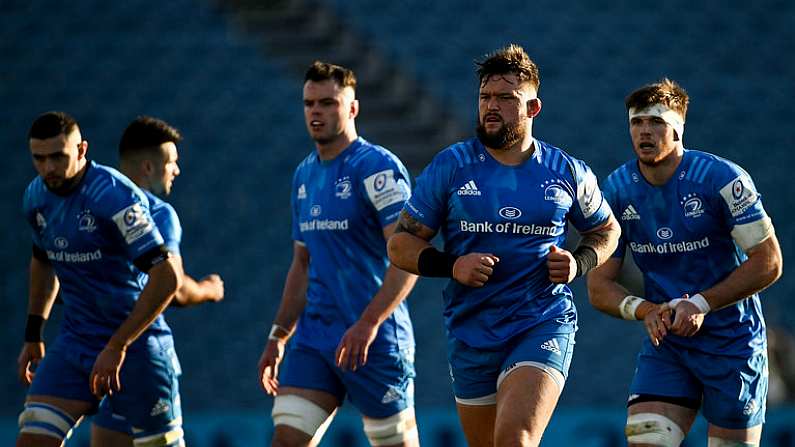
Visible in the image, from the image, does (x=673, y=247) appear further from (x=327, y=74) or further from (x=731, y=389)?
(x=327, y=74)

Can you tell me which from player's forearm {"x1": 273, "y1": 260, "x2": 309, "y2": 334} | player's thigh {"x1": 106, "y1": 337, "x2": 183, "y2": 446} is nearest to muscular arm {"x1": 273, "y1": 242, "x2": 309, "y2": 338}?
player's forearm {"x1": 273, "y1": 260, "x2": 309, "y2": 334}

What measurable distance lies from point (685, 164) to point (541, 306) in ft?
3.98

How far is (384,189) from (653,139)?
1428 millimetres

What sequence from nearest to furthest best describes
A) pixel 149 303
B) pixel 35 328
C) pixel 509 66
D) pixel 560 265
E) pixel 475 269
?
pixel 475 269, pixel 560 265, pixel 509 66, pixel 149 303, pixel 35 328

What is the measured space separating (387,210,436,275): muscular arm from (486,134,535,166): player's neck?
48 centimetres

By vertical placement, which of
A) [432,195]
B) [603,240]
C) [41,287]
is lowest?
→ [41,287]

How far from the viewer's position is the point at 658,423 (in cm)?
588

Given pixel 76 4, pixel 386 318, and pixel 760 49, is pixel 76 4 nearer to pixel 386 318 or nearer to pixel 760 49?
pixel 760 49

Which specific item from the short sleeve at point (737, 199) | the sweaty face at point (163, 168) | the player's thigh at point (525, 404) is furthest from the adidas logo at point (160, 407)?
the short sleeve at point (737, 199)

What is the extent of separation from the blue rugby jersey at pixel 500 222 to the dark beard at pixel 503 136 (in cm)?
9

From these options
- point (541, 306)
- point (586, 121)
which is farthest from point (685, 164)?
point (586, 121)

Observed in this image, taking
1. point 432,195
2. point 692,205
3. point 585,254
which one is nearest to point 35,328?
point 432,195

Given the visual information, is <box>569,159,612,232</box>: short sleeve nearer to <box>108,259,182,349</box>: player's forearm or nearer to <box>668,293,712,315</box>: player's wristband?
<box>668,293,712,315</box>: player's wristband

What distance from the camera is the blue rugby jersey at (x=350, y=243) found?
6.30 meters
